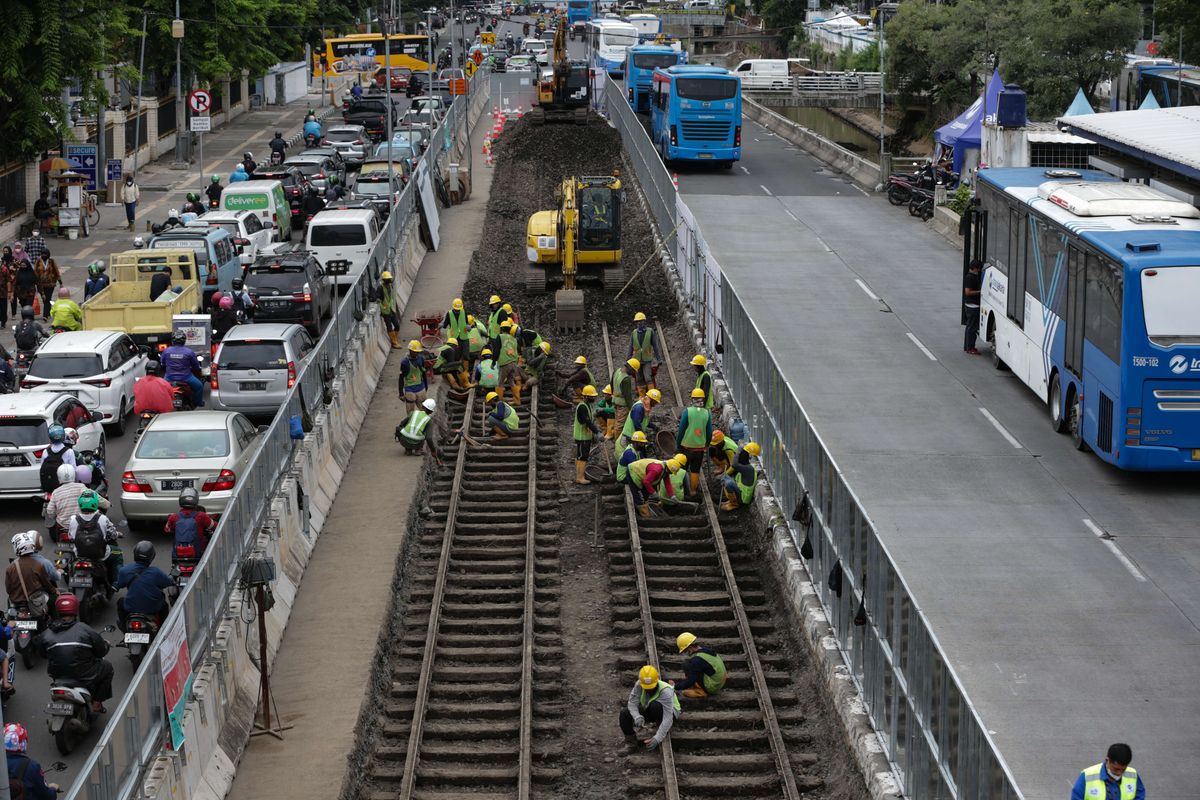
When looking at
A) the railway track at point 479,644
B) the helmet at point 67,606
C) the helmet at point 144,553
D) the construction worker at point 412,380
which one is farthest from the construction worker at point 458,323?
the helmet at point 67,606

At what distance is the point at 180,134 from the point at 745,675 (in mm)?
52166

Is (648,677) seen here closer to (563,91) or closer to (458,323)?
(458,323)

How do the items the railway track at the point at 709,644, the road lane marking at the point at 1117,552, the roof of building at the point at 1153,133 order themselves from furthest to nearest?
the roof of building at the point at 1153,133
the road lane marking at the point at 1117,552
the railway track at the point at 709,644

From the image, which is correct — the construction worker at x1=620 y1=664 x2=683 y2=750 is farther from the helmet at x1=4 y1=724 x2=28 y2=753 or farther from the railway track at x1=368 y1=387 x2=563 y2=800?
the helmet at x1=4 y1=724 x2=28 y2=753

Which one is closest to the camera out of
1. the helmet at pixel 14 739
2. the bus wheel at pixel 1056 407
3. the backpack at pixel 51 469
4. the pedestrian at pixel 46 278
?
the helmet at pixel 14 739

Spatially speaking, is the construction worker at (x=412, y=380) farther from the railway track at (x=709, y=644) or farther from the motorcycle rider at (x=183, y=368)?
the railway track at (x=709, y=644)

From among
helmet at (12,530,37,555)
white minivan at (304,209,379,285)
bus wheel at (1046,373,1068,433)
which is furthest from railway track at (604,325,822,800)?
white minivan at (304,209,379,285)

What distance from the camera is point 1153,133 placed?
2753 centimetres

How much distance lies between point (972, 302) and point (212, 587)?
1723 centimetres

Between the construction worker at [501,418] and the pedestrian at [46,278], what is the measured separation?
13.0m

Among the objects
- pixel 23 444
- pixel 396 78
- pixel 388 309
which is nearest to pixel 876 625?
pixel 23 444

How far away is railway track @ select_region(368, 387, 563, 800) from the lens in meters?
15.4

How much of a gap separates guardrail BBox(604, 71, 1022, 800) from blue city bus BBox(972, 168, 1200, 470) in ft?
13.7

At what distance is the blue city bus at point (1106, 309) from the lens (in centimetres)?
2041
